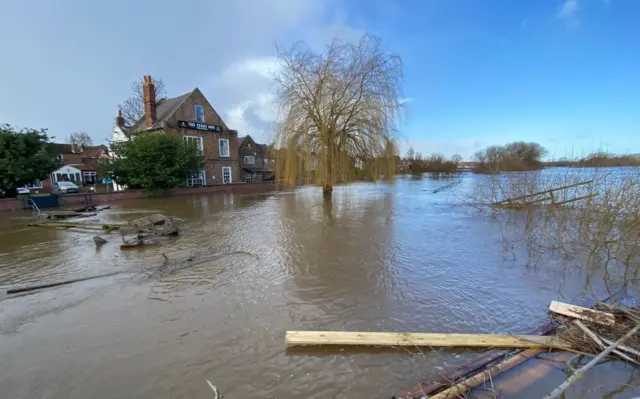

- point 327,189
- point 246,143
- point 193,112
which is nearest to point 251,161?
point 246,143

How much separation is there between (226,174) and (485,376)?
30.4 meters

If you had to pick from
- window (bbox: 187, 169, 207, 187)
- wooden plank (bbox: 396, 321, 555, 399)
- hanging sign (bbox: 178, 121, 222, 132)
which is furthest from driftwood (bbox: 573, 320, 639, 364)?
hanging sign (bbox: 178, 121, 222, 132)

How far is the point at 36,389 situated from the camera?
3.05 metres

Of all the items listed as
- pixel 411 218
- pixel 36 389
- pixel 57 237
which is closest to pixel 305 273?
pixel 36 389

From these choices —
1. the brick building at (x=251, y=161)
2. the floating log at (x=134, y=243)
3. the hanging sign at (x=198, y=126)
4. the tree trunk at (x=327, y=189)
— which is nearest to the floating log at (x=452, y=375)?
the floating log at (x=134, y=243)

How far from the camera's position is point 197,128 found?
27.6 m

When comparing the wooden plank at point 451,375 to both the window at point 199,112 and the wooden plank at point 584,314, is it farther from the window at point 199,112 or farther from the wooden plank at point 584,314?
the window at point 199,112

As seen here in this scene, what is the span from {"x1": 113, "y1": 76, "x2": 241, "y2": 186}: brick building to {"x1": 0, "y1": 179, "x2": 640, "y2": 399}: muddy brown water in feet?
63.3

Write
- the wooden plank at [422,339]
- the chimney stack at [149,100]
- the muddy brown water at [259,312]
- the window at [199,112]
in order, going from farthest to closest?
the window at [199,112] < the chimney stack at [149,100] < the wooden plank at [422,339] < the muddy brown water at [259,312]

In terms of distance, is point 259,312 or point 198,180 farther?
point 198,180

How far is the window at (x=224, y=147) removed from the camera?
30.0 m

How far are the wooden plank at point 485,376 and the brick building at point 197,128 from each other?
1037 inches

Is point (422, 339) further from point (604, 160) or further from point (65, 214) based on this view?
point (65, 214)

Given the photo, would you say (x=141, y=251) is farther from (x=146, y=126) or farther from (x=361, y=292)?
(x=146, y=126)
